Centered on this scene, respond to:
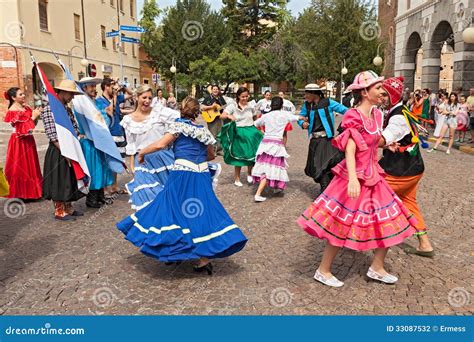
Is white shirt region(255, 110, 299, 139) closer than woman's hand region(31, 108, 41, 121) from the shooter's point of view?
No

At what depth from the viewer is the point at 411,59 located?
25.6 metres

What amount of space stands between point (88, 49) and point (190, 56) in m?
14.8

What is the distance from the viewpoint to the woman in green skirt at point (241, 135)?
8.40 m

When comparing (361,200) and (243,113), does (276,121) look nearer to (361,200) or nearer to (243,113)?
(243,113)

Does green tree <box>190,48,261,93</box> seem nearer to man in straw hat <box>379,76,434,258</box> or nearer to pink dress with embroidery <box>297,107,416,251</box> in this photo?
man in straw hat <box>379,76,434,258</box>

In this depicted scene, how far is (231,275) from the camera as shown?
14.4 feet

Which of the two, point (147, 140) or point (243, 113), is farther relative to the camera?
point (243, 113)

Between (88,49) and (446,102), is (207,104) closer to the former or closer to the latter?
(446,102)
